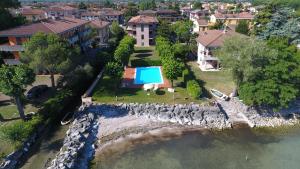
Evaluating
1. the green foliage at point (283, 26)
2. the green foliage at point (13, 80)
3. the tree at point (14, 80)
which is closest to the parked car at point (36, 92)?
the tree at point (14, 80)

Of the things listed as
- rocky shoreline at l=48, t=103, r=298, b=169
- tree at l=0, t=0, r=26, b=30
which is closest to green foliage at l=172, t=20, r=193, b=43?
rocky shoreline at l=48, t=103, r=298, b=169

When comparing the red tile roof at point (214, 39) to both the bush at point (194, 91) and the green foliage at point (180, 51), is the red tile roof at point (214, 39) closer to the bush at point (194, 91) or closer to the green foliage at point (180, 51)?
the green foliage at point (180, 51)

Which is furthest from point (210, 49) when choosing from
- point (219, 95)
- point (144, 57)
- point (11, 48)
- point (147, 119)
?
point (11, 48)

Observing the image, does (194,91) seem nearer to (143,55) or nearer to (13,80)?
(13,80)

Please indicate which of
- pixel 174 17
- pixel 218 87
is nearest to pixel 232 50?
pixel 218 87

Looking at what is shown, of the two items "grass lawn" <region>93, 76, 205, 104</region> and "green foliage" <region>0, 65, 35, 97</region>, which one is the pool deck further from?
"green foliage" <region>0, 65, 35, 97</region>

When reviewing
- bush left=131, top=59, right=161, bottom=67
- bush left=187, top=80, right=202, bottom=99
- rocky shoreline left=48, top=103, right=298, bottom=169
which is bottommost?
rocky shoreline left=48, top=103, right=298, bottom=169

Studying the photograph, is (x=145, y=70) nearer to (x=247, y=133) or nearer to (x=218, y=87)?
(x=218, y=87)
